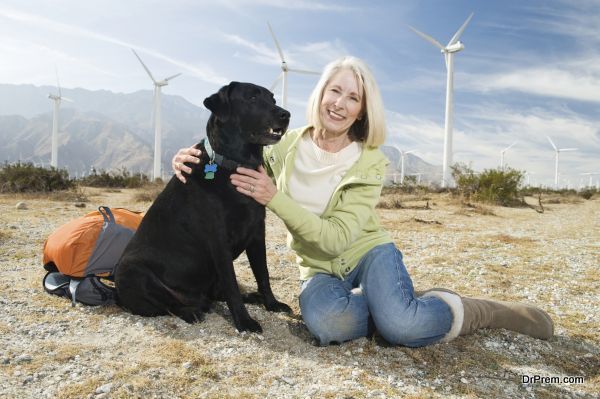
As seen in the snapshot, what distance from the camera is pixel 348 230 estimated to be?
117 inches

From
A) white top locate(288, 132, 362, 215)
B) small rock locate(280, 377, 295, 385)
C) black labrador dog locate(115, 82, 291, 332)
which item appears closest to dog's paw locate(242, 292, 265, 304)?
black labrador dog locate(115, 82, 291, 332)

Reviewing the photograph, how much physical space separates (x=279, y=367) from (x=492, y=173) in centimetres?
1337

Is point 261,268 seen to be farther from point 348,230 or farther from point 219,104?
point 219,104

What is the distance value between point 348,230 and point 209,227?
872 mm

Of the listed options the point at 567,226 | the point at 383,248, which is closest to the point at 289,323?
the point at 383,248

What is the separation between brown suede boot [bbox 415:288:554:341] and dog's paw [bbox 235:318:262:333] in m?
1.11

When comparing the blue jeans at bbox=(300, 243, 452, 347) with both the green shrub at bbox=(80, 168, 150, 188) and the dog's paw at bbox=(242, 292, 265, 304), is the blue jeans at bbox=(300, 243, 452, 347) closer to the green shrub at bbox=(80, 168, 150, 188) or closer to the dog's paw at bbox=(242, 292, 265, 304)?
the dog's paw at bbox=(242, 292, 265, 304)

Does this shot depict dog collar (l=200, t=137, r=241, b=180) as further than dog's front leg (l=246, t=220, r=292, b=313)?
No

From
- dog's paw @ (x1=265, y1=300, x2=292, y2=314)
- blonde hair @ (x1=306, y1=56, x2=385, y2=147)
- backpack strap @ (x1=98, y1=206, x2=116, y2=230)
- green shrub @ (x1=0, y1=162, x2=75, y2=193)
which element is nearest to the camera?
blonde hair @ (x1=306, y1=56, x2=385, y2=147)

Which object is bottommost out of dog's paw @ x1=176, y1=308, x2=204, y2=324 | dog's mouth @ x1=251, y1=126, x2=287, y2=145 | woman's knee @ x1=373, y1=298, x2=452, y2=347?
dog's paw @ x1=176, y1=308, x2=204, y2=324

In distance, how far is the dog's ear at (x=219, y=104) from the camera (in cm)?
292


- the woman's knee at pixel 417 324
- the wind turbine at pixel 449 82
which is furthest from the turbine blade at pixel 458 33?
the woman's knee at pixel 417 324

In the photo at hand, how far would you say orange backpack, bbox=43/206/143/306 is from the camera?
3.45m

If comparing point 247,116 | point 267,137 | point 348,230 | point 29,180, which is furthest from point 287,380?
point 29,180
